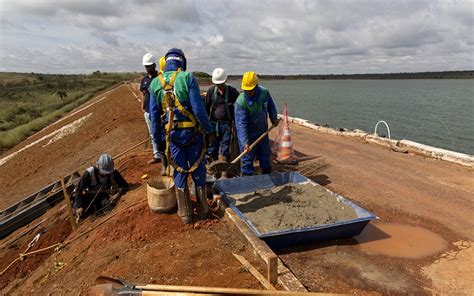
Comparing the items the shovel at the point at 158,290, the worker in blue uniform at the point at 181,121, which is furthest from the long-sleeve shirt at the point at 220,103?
the shovel at the point at 158,290

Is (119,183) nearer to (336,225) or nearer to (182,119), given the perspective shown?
(182,119)

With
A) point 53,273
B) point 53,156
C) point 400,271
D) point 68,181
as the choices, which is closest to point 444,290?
point 400,271

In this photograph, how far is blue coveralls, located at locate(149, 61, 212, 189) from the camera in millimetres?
4195

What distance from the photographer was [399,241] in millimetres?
4660

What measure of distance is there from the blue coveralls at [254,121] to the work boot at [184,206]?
53.5 inches

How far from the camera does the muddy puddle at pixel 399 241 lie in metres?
4.40

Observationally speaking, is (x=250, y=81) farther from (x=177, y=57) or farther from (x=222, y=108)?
(x=177, y=57)

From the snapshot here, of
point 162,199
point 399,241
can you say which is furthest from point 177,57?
point 399,241

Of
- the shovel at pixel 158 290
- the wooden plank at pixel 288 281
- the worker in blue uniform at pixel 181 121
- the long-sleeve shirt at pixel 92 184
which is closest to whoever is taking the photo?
the shovel at pixel 158 290

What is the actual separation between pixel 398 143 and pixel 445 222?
4.95 meters

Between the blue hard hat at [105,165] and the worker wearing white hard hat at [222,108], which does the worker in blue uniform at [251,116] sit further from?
the blue hard hat at [105,165]

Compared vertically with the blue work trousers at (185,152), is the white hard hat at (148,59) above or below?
above

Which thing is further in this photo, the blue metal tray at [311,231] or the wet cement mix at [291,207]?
the wet cement mix at [291,207]

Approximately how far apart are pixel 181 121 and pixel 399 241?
3189mm
